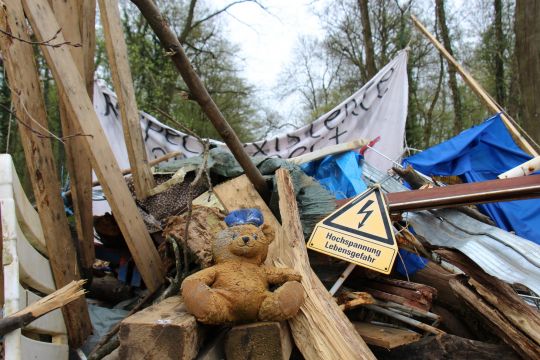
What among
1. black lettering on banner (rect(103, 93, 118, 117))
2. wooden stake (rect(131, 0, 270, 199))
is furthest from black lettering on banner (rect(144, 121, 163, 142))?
wooden stake (rect(131, 0, 270, 199))

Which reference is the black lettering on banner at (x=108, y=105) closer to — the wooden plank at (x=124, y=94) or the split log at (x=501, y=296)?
the wooden plank at (x=124, y=94)

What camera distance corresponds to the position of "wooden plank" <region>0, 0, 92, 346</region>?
2.16 metres

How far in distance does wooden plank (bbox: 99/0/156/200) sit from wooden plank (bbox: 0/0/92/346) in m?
0.68

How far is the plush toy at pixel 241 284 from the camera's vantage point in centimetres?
154

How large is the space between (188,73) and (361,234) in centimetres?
121

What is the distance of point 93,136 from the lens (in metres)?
2.29

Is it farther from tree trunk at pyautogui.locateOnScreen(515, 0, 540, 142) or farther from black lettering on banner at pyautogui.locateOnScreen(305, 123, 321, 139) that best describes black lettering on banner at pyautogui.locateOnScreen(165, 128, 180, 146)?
tree trunk at pyautogui.locateOnScreen(515, 0, 540, 142)

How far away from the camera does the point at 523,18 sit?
5965 mm

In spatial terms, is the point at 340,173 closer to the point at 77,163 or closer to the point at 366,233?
the point at 366,233

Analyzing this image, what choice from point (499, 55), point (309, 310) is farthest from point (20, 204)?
point (499, 55)

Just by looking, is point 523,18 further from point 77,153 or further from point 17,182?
point 17,182

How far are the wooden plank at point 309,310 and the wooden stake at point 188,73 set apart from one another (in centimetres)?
27

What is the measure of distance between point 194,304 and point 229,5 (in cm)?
1299

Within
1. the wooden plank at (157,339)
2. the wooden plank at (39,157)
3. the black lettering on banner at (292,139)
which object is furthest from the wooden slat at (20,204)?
the black lettering on banner at (292,139)
